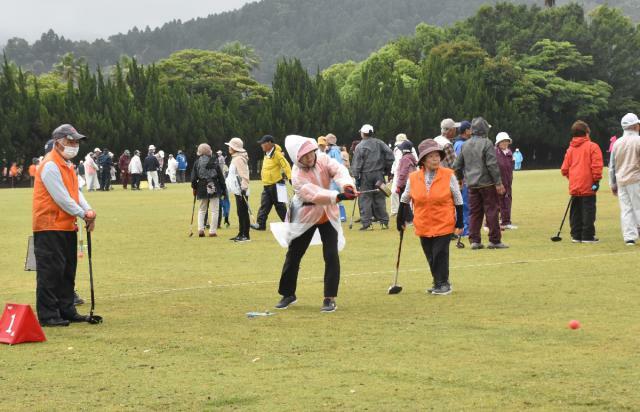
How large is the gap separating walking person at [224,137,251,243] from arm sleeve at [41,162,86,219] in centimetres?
982

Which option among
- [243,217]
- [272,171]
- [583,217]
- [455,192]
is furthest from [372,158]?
[455,192]

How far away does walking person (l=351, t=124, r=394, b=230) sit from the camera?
22.0 meters

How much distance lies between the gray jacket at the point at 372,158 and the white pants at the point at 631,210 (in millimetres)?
6171

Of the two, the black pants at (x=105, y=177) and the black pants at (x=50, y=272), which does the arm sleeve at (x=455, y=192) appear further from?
the black pants at (x=105, y=177)

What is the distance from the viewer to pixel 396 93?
85375 millimetres

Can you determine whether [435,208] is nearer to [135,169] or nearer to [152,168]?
[152,168]

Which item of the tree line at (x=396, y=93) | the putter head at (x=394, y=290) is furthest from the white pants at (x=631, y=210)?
the tree line at (x=396, y=93)

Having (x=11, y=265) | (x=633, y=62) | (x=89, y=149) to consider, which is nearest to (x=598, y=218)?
(x=11, y=265)

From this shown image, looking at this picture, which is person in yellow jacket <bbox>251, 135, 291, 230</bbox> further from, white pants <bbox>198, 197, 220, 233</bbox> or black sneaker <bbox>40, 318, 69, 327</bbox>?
black sneaker <bbox>40, 318, 69, 327</bbox>

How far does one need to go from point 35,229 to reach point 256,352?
9.93 feet

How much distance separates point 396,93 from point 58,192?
75.8m

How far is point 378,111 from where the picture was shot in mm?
83562

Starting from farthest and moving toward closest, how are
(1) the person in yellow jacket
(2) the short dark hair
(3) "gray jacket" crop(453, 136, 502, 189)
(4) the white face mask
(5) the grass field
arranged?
(1) the person in yellow jacket → (2) the short dark hair → (3) "gray jacket" crop(453, 136, 502, 189) → (4) the white face mask → (5) the grass field

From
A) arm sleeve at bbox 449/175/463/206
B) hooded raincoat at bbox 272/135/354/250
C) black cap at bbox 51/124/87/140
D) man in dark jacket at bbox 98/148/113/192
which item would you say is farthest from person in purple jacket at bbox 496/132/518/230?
man in dark jacket at bbox 98/148/113/192
